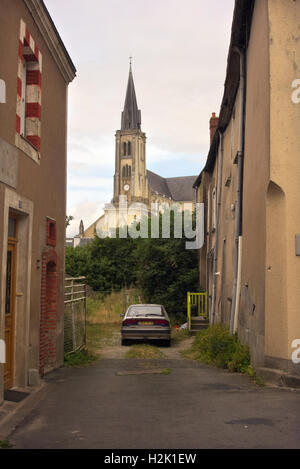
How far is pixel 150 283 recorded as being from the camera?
26.5 meters

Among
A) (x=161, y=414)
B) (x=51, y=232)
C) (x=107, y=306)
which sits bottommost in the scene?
(x=107, y=306)

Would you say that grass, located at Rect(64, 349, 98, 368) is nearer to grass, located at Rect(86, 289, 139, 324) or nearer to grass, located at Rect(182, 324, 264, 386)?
grass, located at Rect(182, 324, 264, 386)

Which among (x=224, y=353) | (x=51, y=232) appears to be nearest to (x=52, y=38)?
(x=51, y=232)

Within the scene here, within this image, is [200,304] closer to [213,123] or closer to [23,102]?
[213,123]

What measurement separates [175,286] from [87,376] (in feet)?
51.4

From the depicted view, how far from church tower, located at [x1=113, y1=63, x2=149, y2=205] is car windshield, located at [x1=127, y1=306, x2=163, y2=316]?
95.1m

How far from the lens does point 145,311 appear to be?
54.7 feet

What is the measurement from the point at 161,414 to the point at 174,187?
407ft

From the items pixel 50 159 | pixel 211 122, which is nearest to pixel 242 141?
pixel 50 159

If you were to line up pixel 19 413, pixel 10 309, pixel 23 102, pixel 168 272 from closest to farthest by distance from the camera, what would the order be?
pixel 19 413
pixel 10 309
pixel 23 102
pixel 168 272

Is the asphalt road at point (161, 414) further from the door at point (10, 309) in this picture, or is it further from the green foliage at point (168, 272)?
the green foliage at point (168, 272)

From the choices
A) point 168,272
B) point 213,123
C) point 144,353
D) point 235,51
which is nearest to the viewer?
point 235,51

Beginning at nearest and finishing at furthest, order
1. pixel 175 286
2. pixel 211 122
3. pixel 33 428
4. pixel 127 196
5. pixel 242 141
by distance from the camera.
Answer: pixel 33 428, pixel 242 141, pixel 211 122, pixel 175 286, pixel 127 196
